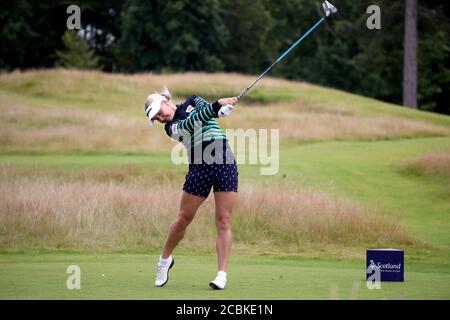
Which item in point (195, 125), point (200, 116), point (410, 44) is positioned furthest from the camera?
point (410, 44)

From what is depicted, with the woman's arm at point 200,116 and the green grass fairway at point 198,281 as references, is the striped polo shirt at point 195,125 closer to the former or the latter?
the woman's arm at point 200,116

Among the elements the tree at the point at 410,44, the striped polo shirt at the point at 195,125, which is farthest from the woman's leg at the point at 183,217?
the tree at the point at 410,44

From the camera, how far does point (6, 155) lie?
2822 cm

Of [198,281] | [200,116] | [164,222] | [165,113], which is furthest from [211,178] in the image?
[164,222]

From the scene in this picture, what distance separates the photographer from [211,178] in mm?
9398

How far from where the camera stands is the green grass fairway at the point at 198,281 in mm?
8555

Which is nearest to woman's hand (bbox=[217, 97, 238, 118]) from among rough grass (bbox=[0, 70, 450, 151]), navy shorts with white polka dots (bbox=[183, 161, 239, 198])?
navy shorts with white polka dots (bbox=[183, 161, 239, 198])

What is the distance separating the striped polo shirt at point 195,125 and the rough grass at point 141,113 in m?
19.4

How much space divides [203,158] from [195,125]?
0.36m

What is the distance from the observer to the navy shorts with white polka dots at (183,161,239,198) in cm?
930

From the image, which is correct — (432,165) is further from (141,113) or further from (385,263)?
(141,113)
